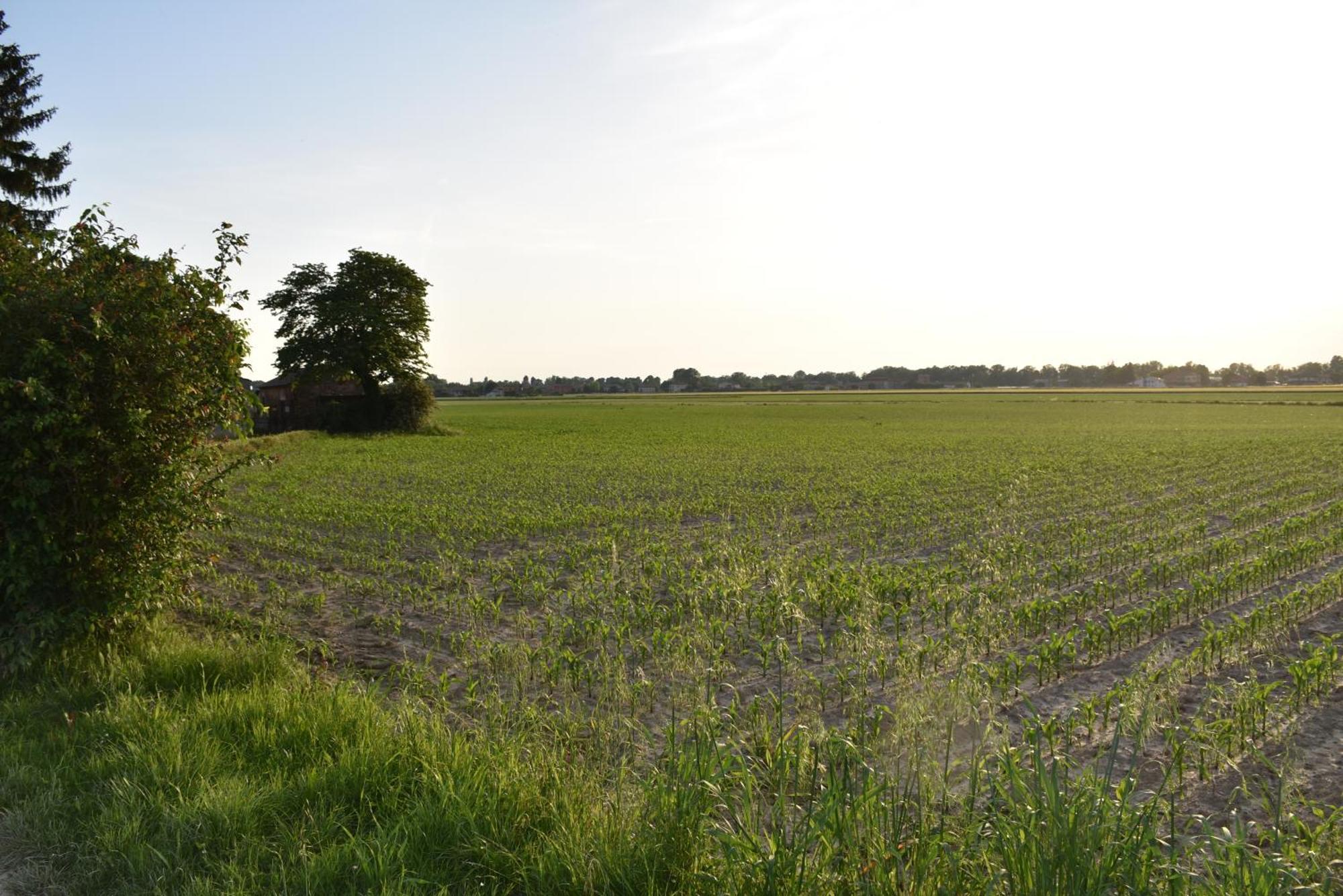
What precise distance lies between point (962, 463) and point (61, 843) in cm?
2799

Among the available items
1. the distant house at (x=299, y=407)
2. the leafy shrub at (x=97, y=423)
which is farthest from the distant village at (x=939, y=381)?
the leafy shrub at (x=97, y=423)

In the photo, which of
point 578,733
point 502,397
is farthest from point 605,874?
point 502,397

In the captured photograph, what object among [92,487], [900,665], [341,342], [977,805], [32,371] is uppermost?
[341,342]

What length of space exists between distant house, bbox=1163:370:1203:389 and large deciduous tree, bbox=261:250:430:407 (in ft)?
580

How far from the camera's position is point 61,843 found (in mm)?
4078

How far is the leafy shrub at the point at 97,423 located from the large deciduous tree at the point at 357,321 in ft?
141

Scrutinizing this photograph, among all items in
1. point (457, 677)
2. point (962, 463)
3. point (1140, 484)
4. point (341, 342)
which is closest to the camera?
point (457, 677)

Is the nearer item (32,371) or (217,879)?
(217,879)

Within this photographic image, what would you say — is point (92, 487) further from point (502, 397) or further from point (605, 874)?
point (502, 397)

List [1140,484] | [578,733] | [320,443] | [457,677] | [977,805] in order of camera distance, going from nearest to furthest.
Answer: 1. [977,805]
2. [578,733]
3. [457,677]
4. [1140,484]
5. [320,443]

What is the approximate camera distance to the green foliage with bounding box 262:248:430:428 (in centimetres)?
4806

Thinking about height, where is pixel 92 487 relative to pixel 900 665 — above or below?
above

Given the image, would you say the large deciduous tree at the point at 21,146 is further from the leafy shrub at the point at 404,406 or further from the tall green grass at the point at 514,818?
the tall green grass at the point at 514,818

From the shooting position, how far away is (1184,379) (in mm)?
180500
